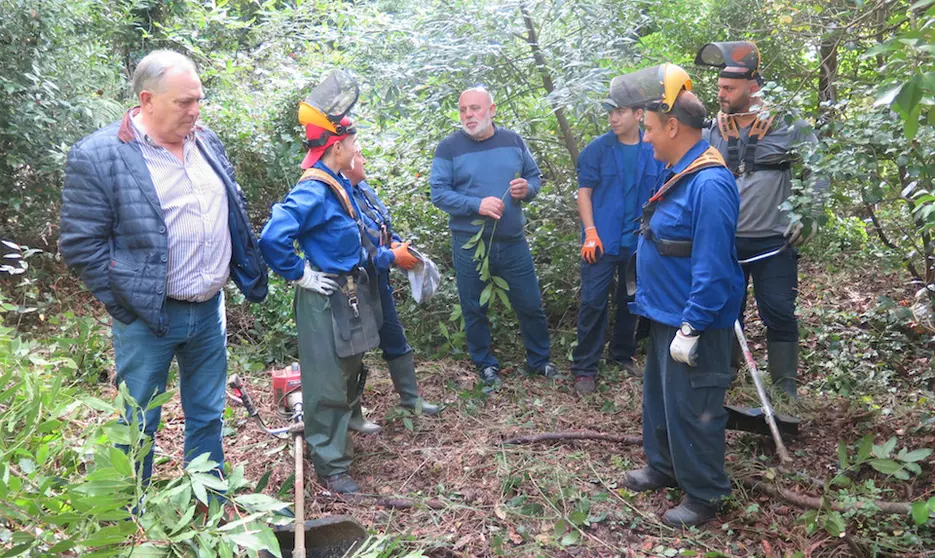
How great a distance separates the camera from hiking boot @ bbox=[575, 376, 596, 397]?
501 cm

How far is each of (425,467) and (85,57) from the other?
5.07m

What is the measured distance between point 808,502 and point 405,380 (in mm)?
2476

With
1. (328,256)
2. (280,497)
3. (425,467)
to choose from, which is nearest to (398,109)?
(328,256)

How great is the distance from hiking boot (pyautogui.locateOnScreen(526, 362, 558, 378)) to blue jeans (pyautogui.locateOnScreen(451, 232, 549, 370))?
26 millimetres

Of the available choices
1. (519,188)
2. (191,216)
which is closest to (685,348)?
(519,188)

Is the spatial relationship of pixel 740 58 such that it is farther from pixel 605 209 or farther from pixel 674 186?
pixel 674 186

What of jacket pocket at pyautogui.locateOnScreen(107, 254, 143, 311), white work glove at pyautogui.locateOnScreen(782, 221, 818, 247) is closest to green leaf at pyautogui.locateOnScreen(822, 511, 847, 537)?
white work glove at pyautogui.locateOnScreen(782, 221, 818, 247)

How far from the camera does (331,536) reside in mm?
3041

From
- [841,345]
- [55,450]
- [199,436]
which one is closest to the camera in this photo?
[55,450]

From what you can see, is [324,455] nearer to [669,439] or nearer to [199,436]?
[199,436]

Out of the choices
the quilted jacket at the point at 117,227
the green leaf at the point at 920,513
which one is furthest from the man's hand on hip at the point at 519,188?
the green leaf at the point at 920,513

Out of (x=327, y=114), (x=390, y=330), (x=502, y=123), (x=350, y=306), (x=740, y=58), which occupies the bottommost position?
(x=390, y=330)

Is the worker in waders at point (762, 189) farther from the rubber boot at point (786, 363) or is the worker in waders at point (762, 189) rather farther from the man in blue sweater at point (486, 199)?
the man in blue sweater at point (486, 199)

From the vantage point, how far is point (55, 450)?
8.82 feet
